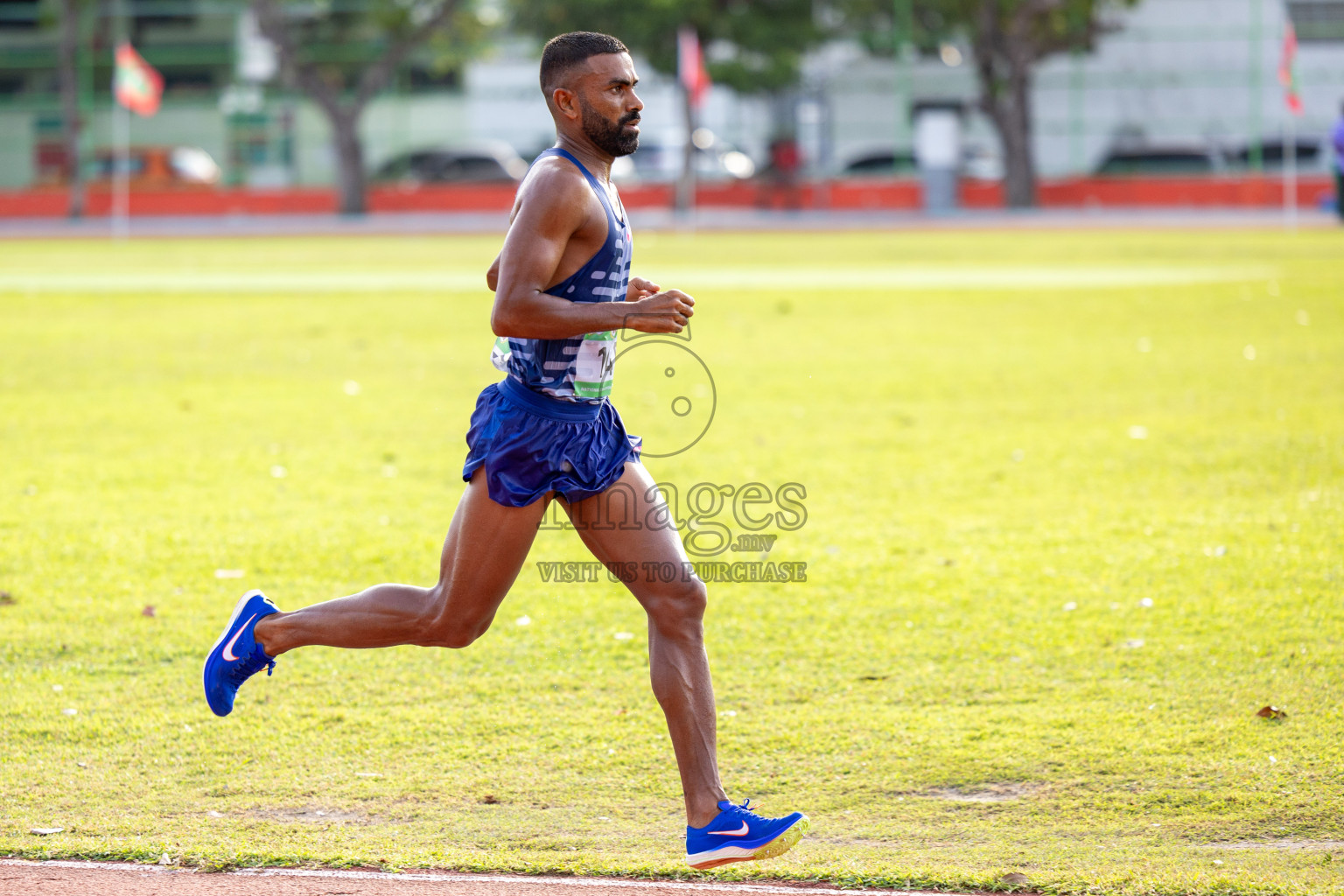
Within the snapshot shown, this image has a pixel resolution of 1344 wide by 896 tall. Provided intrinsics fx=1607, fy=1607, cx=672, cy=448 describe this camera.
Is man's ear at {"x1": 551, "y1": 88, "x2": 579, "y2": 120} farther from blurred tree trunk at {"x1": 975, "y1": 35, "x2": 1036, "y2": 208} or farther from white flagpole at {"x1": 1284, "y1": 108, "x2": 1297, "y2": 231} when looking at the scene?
blurred tree trunk at {"x1": 975, "y1": 35, "x2": 1036, "y2": 208}

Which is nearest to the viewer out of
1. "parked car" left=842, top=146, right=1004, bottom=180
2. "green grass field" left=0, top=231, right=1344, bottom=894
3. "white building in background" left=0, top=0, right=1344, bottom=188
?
"green grass field" left=0, top=231, right=1344, bottom=894

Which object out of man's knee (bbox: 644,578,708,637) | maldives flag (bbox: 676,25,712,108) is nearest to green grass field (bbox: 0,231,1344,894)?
man's knee (bbox: 644,578,708,637)

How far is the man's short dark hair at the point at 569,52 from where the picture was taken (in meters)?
4.12

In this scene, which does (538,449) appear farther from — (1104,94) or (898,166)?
(1104,94)

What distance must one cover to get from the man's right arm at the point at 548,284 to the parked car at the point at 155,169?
158 ft

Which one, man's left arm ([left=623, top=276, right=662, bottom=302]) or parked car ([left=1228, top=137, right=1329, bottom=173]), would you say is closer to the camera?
man's left arm ([left=623, top=276, right=662, bottom=302])


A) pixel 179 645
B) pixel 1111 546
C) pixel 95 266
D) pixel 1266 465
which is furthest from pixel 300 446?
pixel 95 266

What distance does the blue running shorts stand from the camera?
13.3ft

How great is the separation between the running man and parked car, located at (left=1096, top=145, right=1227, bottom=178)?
1744 inches

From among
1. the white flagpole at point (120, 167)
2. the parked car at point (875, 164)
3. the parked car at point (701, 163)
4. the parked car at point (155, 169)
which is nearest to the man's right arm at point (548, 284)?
the white flagpole at point (120, 167)

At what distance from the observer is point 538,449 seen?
406cm

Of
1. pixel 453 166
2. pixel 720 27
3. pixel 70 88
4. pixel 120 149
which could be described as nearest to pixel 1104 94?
pixel 720 27

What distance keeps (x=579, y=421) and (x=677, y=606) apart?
54 cm

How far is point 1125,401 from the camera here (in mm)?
11953
